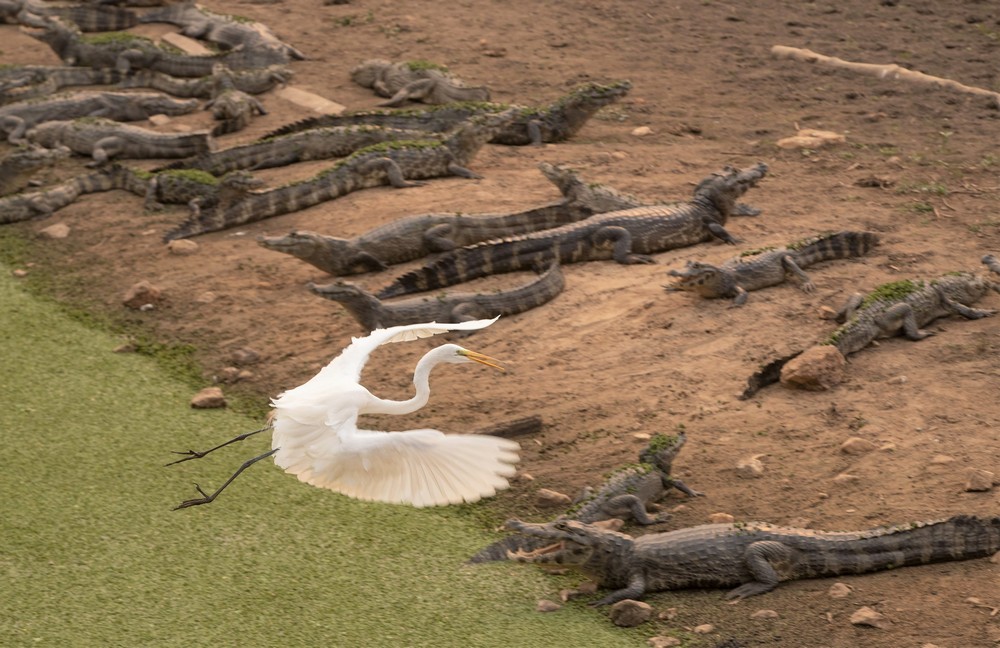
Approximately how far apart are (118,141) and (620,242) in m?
5.27

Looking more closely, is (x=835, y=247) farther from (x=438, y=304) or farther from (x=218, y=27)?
(x=218, y=27)

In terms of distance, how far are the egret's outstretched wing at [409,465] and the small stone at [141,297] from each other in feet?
12.6

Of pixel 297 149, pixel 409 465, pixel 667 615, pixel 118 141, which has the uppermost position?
pixel 409 465

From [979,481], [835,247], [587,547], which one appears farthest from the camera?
[835,247]

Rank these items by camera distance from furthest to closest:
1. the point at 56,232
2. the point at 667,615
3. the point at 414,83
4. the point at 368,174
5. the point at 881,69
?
the point at 414,83 < the point at 881,69 < the point at 368,174 < the point at 56,232 < the point at 667,615

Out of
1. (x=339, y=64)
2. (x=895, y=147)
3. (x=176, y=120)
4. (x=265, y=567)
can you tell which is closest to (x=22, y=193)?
(x=176, y=120)

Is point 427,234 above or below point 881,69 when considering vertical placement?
below

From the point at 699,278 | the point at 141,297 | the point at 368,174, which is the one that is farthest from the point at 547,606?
the point at 368,174

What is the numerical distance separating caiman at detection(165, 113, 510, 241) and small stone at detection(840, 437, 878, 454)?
4891 millimetres

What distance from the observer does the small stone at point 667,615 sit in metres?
5.62

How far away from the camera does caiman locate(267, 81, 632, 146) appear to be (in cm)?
1134

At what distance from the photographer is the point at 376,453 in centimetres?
515

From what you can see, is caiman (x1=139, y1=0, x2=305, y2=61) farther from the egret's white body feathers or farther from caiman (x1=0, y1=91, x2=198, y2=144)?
the egret's white body feathers

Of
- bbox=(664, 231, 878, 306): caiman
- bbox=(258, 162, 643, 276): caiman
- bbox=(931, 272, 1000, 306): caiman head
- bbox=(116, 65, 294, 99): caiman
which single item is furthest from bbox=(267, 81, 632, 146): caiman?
bbox=(931, 272, 1000, 306): caiman head
